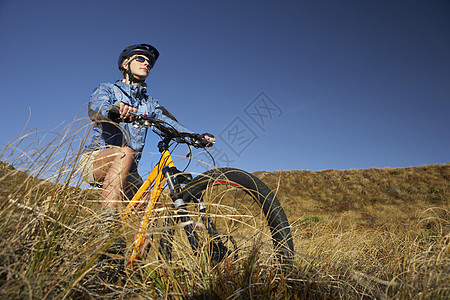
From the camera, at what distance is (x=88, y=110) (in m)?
1.79

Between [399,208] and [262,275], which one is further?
[399,208]

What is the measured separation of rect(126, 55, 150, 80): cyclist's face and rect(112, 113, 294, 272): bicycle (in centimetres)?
86

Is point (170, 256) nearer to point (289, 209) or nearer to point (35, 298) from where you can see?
point (35, 298)

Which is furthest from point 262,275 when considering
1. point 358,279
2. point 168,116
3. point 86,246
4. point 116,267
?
point 168,116

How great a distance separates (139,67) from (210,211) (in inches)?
73.9

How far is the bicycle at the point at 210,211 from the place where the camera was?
1.37m

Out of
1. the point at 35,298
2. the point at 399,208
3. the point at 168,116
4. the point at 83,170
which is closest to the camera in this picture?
the point at 35,298

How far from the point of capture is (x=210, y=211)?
176cm

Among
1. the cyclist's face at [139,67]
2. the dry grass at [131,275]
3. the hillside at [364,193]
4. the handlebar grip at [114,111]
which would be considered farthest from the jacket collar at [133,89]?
the hillside at [364,193]

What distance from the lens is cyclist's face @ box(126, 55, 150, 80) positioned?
2629 mm

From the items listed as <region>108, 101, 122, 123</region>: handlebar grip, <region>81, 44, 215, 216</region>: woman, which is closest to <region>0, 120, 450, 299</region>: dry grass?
<region>108, 101, 122, 123</region>: handlebar grip

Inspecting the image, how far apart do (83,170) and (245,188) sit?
102 centimetres

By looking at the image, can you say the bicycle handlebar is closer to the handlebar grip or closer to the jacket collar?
the handlebar grip

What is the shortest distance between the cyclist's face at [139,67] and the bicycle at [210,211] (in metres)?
0.86
